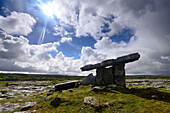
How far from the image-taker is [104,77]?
20.5 metres

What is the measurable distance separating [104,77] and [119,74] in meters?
3.19

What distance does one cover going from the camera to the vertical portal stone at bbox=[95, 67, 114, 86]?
20125mm

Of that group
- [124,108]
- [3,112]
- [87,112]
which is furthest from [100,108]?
[3,112]

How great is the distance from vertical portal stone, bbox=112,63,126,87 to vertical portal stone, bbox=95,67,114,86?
845 millimetres

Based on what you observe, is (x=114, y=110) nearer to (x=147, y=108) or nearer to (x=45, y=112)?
(x=147, y=108)

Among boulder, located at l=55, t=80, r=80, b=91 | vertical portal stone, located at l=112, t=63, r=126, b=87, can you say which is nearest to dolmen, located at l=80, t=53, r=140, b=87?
vertical portal stone, located at l=112, t=63, r=126, b=87

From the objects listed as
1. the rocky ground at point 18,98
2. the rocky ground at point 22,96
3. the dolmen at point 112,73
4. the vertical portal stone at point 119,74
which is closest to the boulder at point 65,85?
the rocky ground at point 22,96

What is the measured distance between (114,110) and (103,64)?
12.1m

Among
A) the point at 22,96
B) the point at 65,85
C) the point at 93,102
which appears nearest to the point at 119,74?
the point at 93,102

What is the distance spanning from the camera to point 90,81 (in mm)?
22297

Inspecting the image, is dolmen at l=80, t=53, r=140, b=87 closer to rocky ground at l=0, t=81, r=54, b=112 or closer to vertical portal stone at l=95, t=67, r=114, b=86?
vertical portal stone at l=95, t=67, r=114, b=86

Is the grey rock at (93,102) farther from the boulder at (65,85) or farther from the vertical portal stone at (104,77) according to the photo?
the boulder at (65,85)

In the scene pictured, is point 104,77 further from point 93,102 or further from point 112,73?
point 93,102

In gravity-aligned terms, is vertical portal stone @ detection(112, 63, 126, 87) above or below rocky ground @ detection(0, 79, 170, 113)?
above
